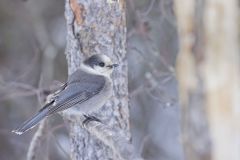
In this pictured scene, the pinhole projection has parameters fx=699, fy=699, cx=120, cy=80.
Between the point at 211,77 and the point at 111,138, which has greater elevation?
the point at 211,77

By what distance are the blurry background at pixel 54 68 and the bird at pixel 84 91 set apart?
4.15 ft

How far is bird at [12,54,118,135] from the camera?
4605 mm

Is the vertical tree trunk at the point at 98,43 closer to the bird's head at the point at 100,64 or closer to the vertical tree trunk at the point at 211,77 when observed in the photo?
the bird's head at the point at 100,64

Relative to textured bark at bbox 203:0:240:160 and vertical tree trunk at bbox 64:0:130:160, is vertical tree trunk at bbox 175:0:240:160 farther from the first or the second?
vertical tree trunk at bbox 64:0:130:160

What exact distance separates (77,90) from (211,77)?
11.1 ft

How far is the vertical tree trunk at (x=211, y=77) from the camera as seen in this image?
5.56 feet

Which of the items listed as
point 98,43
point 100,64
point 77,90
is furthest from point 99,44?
point 77,90

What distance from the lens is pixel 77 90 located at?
505 cm

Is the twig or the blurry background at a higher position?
the twig

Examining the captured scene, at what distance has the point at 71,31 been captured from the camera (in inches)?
180

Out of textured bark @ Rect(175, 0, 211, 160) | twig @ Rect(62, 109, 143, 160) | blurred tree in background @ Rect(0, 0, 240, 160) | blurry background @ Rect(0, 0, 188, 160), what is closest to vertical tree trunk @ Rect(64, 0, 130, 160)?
twig @ Rect(62, 109, 143, 160)

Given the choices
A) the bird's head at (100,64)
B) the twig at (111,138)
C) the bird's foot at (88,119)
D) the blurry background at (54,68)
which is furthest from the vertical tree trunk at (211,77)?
the blurry background at (54,68)

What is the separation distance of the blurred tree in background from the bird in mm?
262

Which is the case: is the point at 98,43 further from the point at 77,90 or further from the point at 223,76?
the point at 223,76
